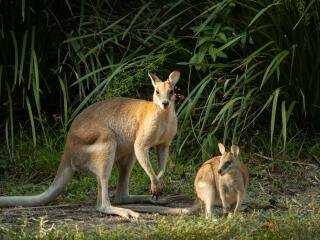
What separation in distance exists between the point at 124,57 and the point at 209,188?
3170 mm

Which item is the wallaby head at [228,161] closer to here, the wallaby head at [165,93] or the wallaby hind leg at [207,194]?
the wallaby hind leg at [207,194]

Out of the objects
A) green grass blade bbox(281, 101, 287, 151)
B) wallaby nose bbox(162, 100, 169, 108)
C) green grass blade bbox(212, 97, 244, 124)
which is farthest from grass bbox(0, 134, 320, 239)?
wallaby nose bbox(162, 100, 169, 108)

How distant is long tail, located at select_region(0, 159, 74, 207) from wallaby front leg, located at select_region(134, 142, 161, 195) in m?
0.62

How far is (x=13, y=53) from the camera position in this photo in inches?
395

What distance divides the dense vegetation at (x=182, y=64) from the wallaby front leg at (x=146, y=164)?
1.31 metres

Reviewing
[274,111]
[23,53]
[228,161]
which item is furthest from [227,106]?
[23,53]

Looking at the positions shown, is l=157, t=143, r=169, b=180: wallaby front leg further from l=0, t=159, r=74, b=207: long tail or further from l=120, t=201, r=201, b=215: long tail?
l=0, t=159, r=74, b=207: long tail

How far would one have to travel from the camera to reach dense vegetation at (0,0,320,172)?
913 centimetres

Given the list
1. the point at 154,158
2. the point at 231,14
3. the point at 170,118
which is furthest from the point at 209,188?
the point at 231,14

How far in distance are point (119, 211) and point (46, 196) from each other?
72 cm

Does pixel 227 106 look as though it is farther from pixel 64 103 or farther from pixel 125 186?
pixel 64 103

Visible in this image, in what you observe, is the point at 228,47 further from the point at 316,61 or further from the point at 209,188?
the point at 209,188

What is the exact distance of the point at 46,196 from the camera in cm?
779

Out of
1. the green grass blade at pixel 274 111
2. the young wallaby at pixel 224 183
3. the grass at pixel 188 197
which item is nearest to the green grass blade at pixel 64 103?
the grass at pixel 188 197
